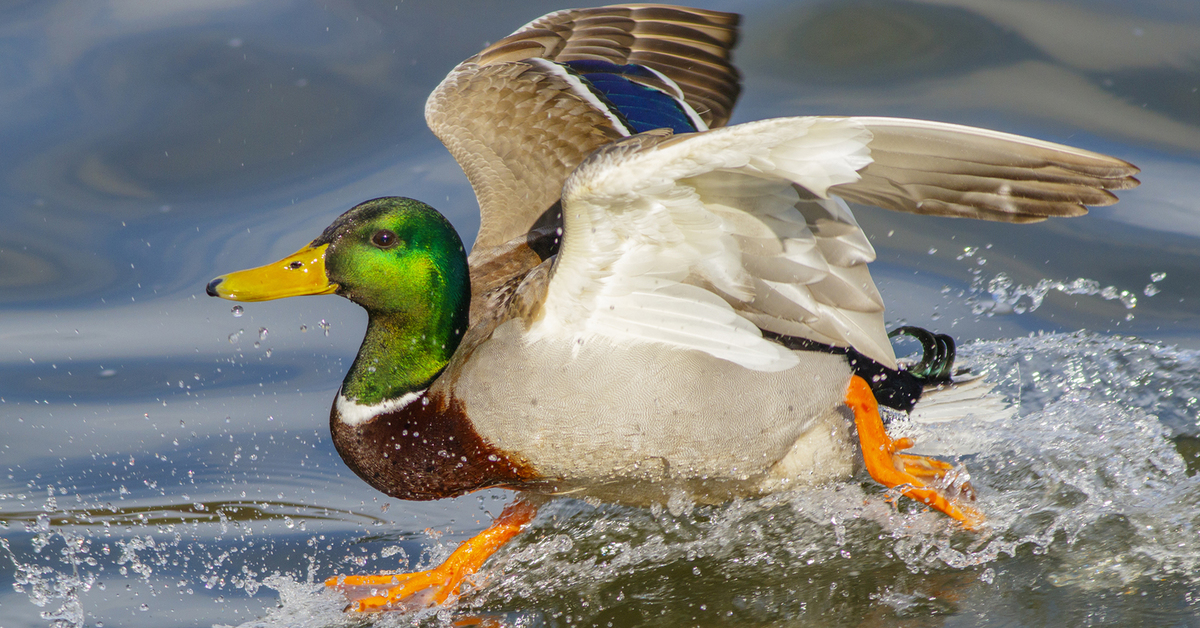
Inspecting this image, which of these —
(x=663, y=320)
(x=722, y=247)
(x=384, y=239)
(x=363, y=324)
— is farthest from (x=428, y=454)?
(x=363, y=324)

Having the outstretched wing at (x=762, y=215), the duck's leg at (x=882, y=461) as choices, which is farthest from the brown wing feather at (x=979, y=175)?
the duck's leg at (x=882, y=461)

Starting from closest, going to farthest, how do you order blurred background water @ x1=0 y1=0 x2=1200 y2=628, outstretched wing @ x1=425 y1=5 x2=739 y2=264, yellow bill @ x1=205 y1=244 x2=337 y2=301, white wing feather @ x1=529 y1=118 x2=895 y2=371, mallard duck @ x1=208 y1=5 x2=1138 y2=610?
white wing feather @ x1=529 y1=118 x2=895 y2=371 → mallard duck @ x1=208 y1=5 x2=1138 y2=610 → yellow bill @ x1=205 y1=244 x2=337 y2=301 → blurred background water @ x1=0 y1=0 x2=1200 y2=628 → outstretched wing @ x1=425 y1=5 x2=739 y2=264

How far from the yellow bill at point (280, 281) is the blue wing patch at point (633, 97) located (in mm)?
1567

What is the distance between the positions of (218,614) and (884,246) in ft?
11.5

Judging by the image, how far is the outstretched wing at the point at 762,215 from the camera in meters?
2.53

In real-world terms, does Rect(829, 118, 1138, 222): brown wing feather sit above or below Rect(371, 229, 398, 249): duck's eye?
above

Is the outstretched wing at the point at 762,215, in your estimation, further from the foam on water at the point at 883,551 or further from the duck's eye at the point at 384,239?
the foam on water at the point at 883,551

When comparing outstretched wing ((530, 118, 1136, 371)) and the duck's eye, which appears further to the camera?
the duck's eye

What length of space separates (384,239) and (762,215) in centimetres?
107

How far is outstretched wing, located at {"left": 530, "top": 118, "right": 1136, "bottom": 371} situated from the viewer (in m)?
2.53

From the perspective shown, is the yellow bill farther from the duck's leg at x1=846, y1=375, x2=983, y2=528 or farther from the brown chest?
the duck's leg at x1=846, y1=375, x2=983, y2=528

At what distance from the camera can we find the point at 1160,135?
5.86 m

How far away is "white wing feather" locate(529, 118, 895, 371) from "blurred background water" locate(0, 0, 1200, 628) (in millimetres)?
684

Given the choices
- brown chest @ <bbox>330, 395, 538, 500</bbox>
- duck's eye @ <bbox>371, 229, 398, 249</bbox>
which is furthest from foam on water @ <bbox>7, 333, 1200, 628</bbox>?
duck's eye @ <bbox>371, 229, 398, 249</bbox>
